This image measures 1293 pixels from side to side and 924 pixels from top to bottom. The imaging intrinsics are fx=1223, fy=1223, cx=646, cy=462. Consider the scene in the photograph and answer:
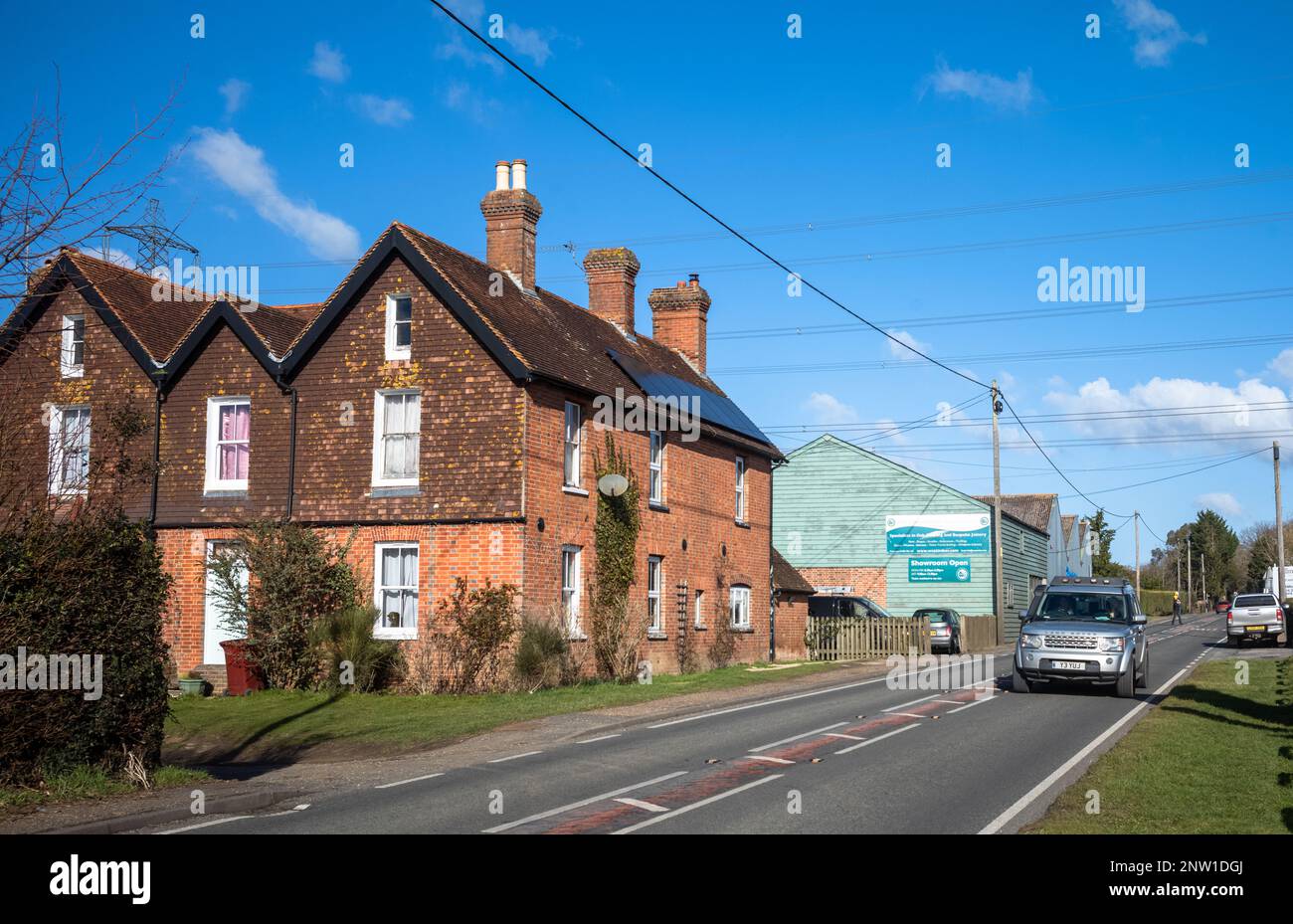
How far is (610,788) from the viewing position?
12.1 meters

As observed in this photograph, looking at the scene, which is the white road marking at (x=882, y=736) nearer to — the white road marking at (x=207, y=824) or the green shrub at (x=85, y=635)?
the white road marking at (x=207, y=824)

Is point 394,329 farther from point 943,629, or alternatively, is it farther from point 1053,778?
point 943,629

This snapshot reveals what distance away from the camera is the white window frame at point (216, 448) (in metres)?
26.2

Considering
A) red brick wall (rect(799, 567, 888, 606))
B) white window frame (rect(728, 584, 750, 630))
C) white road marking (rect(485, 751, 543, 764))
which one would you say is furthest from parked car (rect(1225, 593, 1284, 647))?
white road marking (rect(485, 751, 543, 764))

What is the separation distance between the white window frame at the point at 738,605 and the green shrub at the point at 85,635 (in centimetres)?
2156

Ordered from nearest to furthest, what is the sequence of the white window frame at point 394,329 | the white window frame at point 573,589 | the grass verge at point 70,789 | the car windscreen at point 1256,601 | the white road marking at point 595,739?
the grass verge at point 70,789, the white road marking at point 595,739, the white window frame at point 573,589, the white window frame at point 394,329, the car windscreen at point 1256,601

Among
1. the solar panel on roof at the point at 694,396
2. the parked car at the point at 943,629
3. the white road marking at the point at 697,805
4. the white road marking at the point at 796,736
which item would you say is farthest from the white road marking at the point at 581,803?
the parked car at the point at 943,629

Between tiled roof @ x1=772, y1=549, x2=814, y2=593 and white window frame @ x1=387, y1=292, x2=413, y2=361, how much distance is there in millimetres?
14817

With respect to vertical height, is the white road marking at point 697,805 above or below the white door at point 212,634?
below

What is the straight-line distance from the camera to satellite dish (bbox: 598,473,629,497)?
26234mm

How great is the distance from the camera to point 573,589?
84.1 ft

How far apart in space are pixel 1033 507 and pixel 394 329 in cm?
5061

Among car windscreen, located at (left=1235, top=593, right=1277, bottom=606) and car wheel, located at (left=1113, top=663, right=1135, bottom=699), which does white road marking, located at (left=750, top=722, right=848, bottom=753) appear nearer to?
car wheel, located at (left=1113, top=663, right=1135, bottom=699)
